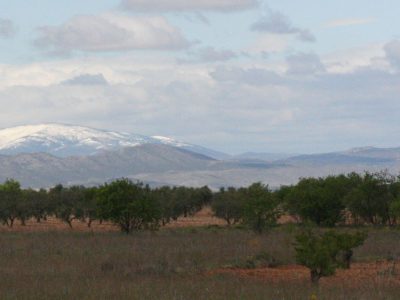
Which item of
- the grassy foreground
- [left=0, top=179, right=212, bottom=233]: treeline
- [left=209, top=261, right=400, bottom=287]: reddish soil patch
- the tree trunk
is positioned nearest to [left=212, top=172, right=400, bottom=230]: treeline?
[left=0, top=179, right=212, bottom=233]: treeline

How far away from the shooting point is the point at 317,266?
26766 mm

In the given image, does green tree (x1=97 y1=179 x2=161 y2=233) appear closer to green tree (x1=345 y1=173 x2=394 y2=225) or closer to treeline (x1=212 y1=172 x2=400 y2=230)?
treeline (x1=212 y1=172 x2=400 y2=230)

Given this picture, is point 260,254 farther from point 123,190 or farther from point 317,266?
point 123,190

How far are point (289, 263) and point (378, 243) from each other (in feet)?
35.0

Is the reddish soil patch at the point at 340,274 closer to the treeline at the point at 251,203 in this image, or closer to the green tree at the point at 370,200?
the treeline at the point at 251,203

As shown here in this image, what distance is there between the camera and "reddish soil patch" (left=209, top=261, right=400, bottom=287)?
27.7m

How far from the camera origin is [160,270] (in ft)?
98.1

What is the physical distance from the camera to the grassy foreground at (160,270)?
22.7 meters

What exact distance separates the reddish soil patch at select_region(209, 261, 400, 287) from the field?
0.11 ft

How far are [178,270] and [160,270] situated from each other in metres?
0.75

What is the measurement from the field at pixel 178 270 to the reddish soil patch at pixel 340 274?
0.03 m

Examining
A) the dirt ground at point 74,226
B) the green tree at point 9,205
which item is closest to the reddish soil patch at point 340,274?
the dirt ground at point 74,226

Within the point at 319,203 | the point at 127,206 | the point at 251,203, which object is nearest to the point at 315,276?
the point at 251,203

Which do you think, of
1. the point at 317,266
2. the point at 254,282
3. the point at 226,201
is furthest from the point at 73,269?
the point at 226,201
